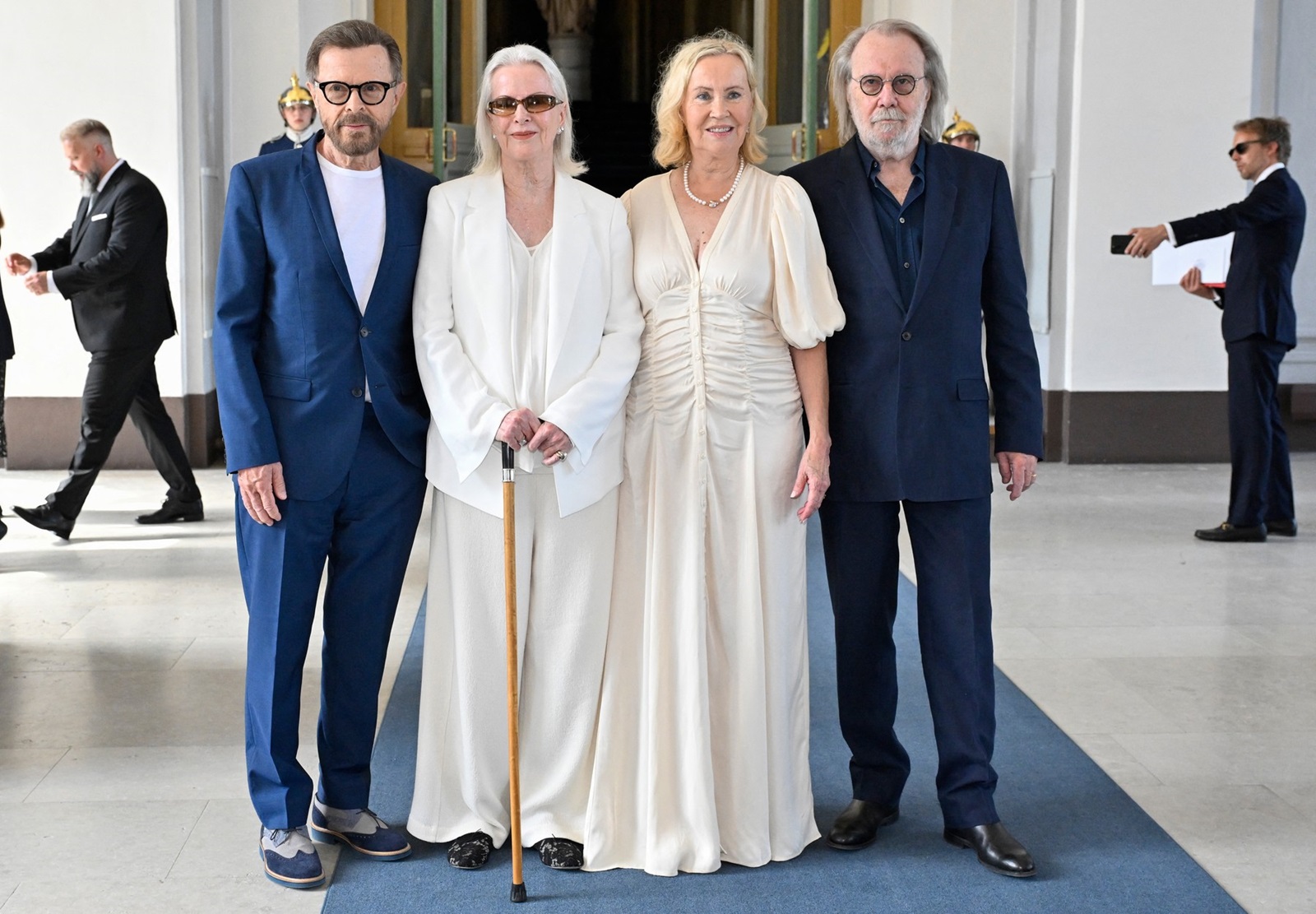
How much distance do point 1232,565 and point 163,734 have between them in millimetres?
4642

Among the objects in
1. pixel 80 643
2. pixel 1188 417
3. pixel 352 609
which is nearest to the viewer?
pixel 352 609

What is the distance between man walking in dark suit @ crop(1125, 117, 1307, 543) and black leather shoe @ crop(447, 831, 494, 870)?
4852 millimetres

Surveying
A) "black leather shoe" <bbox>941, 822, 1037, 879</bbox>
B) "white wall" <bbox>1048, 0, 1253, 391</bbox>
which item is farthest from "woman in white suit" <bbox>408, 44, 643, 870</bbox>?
"white wall" <bbox>1048, 0, 1253, 391</bbox>

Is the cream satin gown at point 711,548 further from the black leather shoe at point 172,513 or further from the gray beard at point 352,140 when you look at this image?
the black leather shoe at point 172,513

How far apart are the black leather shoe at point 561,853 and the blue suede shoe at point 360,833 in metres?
0.31

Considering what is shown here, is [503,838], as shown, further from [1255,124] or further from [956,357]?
[1255,124]

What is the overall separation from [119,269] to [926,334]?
16.2 ft

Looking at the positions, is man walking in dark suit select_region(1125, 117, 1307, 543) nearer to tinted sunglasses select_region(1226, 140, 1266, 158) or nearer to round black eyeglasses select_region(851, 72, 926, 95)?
tinted sunglasses select_region(1226, 140, 1266, 158)

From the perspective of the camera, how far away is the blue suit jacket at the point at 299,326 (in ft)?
10.1

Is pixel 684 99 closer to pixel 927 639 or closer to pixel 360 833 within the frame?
pixel 927 639

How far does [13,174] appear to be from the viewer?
8719 millimetres

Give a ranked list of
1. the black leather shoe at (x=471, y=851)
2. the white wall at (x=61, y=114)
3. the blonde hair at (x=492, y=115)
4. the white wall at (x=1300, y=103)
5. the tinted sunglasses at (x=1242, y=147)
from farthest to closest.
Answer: the white wall at (x=1300, y=103) → the white wall at (x=61, y=114) → the tinted sunglasses at (x=1242, y=147) → the black leather shoe at (x=471, y=851) → the blonde hair at (x=492, y=115)

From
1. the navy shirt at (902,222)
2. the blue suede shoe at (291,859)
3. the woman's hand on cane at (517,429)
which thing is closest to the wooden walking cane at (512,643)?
the woman's hand on cane at (517,429)

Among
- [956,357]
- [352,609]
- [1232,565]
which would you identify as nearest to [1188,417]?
[1232,565]
